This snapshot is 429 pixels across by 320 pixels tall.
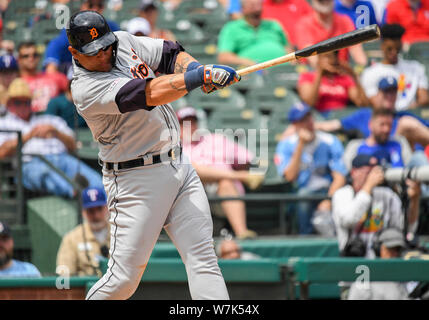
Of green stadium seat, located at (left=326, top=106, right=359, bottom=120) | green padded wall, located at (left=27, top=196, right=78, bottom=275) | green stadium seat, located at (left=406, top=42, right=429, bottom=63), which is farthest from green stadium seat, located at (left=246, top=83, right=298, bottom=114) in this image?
green padded wall, located at (left=27, top=196, right=78, bottom=275)

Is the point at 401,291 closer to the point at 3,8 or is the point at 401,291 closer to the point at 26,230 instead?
the point at 26,230

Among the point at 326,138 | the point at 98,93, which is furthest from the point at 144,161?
the point at 326,138

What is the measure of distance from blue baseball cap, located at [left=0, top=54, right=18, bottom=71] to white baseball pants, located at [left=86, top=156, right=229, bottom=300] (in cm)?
337

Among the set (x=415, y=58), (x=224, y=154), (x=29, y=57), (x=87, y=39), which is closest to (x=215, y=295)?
(x=87, y=39)

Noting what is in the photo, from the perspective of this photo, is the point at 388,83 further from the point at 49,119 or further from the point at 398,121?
the point at 49,119

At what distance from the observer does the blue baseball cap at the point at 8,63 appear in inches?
238

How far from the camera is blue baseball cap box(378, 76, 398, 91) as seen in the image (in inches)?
223

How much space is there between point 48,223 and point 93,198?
21.6 inches

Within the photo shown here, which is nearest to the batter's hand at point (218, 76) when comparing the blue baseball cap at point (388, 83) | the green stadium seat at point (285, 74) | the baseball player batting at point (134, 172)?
the baseball player batting at point (134, 172)

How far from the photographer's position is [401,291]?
401 cm

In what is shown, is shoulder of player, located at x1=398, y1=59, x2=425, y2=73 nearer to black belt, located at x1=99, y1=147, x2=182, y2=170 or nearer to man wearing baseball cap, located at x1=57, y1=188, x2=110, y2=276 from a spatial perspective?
man wearing baseball cap, located at x1=57, y1=188, x2=110, y2=276

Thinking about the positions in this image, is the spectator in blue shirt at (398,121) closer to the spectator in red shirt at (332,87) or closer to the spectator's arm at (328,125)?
the spectator's arm at (328,125)

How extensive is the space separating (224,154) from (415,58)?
7.95 ft

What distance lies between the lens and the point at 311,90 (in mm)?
6195
